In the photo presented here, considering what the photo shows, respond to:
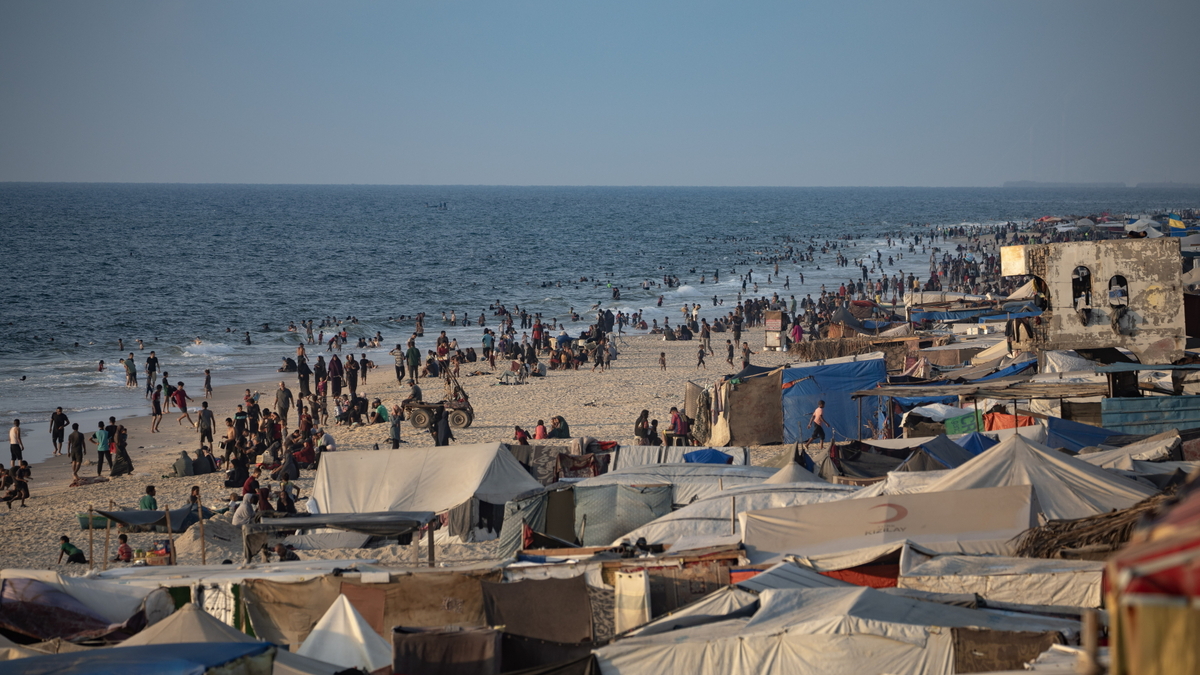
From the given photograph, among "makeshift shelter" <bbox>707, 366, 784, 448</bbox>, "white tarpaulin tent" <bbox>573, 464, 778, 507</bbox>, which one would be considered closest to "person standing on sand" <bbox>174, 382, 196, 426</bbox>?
"makeshift shelter" <bbox>707, 366, 784, 448</bbox>

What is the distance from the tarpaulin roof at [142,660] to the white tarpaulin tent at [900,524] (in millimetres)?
5921

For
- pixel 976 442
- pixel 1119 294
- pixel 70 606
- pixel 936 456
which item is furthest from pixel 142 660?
pixel 1119 294

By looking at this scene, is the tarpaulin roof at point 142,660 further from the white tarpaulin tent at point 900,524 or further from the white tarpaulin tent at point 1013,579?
the white tarpaulin tent at point 900,524

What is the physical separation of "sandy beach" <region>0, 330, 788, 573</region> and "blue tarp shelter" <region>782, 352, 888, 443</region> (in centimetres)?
118

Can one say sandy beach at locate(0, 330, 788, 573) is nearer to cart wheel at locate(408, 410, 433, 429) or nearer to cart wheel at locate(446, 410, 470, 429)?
cart wheel at locate(408, 410, 433, 429)

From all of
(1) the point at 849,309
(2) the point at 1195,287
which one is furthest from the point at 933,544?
(1) the point at 849,309

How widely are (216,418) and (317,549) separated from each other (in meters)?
16.0

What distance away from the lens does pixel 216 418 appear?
29922mm

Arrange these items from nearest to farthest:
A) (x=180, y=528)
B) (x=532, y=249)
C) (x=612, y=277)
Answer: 1. (x=180, y=528)
2. (x=612, y=277)
3. (x=532, y=249)

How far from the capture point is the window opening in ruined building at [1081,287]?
65.6ft

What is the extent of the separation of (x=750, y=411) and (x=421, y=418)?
9.02 metres

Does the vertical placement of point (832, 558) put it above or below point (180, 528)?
above

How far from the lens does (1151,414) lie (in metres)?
16.8

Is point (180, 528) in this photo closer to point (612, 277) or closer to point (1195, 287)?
point (1195, 287)
